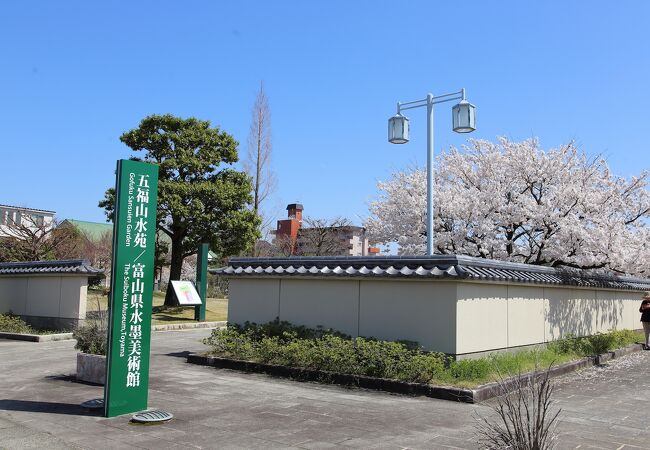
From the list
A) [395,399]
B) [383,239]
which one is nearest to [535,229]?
[383,239]

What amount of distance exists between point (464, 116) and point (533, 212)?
685 cm

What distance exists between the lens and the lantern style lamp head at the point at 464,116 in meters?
14.0

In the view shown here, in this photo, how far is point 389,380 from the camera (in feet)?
31.4

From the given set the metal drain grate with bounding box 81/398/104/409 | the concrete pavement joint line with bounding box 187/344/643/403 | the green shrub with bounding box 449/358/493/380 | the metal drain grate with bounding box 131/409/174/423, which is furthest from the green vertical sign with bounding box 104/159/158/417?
the green shrub with bounding box 449/358/493/380

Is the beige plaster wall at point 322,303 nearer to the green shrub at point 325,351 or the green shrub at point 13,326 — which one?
the green shrub at point 325,351

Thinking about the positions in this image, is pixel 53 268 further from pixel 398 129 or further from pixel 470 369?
pixel 470 369

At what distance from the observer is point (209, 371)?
1162 cm

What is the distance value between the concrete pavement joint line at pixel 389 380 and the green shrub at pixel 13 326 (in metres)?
8.83

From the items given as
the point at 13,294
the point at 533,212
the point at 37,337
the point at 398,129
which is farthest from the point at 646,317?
the point at 13,294

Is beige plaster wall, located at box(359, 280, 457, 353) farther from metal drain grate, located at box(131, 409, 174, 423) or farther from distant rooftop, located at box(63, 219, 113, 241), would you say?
distant rooftop, located at box(63, 219, 113, 241)

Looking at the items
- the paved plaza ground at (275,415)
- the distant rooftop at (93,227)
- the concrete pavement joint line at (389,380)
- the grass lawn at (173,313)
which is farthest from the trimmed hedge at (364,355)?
the distant rooftop at (93,227)

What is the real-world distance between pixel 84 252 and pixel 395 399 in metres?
37.2

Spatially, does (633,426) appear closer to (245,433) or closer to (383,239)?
(245,433)

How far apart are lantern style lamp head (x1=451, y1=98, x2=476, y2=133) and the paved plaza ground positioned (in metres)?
6.53
